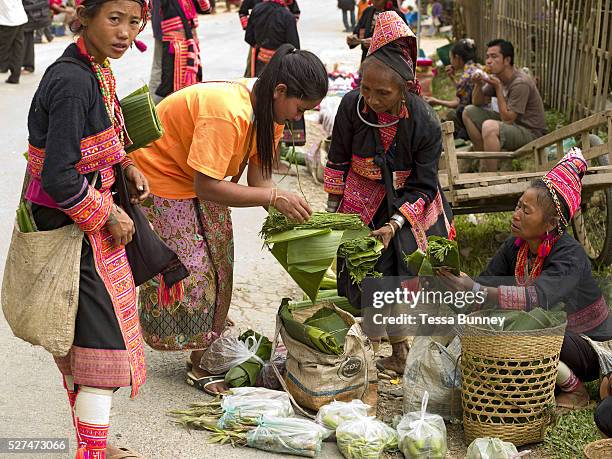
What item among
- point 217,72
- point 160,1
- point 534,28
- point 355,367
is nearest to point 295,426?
point 355,367

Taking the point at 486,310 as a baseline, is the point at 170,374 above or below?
below

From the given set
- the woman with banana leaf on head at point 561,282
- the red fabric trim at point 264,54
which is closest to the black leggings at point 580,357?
the woman with banana leaf on head at point 561,282

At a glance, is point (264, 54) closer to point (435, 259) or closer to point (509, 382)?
point (435, 259)

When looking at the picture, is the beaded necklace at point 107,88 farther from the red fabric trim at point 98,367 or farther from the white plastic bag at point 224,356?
the white plastic bag at point 224,356

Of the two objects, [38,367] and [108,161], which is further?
[38,367]

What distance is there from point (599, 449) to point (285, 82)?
2.00m

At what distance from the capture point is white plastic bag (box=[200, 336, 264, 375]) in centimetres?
443

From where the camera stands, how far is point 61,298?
3135 mm

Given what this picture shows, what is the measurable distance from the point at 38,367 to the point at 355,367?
1627 mm

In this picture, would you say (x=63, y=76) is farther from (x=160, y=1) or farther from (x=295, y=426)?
(x=160, y=1)

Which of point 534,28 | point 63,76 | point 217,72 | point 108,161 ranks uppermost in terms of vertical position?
point 63,76

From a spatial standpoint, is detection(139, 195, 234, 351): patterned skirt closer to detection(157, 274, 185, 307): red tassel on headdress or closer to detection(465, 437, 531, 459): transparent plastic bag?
detection(157, 274, 185, 307): red tassel on headdress

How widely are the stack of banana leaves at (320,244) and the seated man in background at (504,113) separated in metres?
4.03

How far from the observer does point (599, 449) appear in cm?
367
